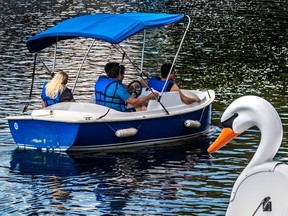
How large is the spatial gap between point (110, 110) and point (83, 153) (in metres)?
0.99

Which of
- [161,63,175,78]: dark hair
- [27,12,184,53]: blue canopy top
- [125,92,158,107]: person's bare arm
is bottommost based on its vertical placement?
[125,92,158,107]: person's bare arm

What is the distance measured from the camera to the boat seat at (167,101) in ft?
61.7

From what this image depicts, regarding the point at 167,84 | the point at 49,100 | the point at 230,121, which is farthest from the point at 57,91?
the point at 230,121

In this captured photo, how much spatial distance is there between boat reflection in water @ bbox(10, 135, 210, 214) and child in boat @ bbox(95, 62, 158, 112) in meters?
0.96

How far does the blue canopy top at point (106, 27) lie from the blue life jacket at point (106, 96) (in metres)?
0.89

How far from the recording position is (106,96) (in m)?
18.5

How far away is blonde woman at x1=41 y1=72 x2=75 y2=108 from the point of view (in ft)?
60.9

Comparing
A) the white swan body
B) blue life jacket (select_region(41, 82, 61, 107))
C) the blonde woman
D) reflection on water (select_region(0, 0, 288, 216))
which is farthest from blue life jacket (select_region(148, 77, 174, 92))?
the white swan body

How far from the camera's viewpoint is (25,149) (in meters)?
18.5

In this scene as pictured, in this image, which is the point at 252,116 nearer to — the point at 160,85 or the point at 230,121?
the point at 230,121

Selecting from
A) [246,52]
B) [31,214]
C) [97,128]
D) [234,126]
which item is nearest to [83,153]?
[97,128]

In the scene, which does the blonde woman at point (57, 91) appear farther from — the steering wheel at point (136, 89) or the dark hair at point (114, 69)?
the steering wheel at point (136, 89)

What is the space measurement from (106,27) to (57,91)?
5.19 ft

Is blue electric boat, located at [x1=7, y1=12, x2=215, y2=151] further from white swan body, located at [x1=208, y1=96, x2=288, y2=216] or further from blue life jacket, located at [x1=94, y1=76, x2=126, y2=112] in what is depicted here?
white swan body, located at [x1=208, y1=96, x2=288, y2=216]
